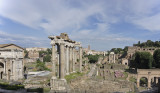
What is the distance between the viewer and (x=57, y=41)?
16109mm

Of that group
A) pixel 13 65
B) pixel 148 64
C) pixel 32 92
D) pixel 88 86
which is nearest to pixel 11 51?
pixel 13 65

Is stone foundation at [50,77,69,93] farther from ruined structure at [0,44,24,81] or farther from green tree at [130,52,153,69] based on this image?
green tree at [130,52,153,69]

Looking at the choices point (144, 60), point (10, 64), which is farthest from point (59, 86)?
point (144, 60)

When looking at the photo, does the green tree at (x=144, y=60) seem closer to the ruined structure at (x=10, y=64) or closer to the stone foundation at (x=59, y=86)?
the stone foundation at (x=59, y=86)

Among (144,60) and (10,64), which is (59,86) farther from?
(144,60)

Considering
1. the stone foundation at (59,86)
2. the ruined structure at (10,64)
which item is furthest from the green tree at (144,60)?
the ruined structure at (10,64)

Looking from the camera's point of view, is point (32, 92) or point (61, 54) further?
point (61, 54)

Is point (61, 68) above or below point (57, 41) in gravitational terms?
below

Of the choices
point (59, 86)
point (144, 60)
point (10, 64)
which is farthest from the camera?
point (144, 60)

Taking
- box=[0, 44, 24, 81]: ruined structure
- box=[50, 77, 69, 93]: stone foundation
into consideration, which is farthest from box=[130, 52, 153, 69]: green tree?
box=[0, 44, 24, 81]: ruined structure

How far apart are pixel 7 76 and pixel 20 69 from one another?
2713 mm

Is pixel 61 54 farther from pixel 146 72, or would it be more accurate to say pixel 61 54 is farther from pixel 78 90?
pixel 146 72

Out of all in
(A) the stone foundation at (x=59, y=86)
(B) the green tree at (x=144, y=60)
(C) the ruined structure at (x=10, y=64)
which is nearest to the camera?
(A) the stone foundation at (x=59, y=86)

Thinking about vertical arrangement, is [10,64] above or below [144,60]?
above
